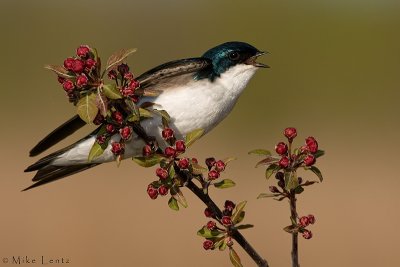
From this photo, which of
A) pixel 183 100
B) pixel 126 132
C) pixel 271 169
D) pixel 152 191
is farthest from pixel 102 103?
pixel 183 100

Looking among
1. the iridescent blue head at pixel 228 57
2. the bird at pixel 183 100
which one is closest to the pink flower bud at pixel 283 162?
the bird at pixel 183 100

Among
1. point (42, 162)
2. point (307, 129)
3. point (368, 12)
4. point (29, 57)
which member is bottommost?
point (42, 162)

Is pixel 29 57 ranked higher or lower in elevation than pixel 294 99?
higher

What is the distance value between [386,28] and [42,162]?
14.0 m

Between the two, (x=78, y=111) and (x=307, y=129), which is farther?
(x=307, y=129)

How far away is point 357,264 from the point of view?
7.48m

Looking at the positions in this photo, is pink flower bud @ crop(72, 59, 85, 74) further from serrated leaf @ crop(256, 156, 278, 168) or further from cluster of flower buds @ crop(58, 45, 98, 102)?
serrated leaf @ crop(256, 156, 278, 168)

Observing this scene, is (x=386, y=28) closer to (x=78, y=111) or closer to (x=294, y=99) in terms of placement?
(x=294, y=99)

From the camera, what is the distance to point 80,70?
278 centimetres

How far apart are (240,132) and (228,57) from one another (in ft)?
22.7

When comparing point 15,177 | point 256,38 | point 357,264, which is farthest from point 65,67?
point 256,38

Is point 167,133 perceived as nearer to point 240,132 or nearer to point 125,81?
point 125,81

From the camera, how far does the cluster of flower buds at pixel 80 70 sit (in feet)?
9.12

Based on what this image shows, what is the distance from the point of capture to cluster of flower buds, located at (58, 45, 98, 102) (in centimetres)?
278
